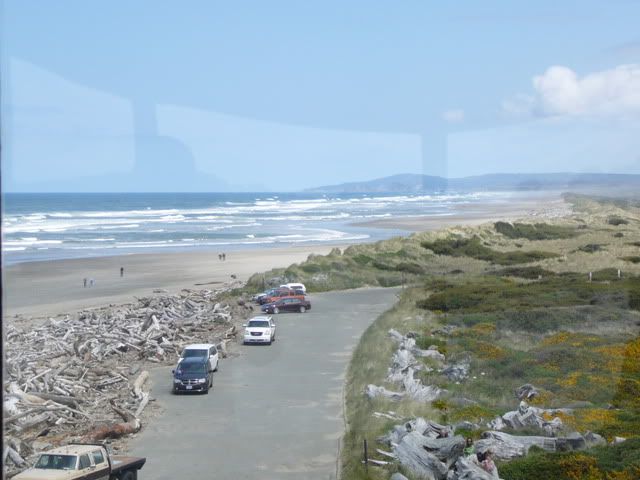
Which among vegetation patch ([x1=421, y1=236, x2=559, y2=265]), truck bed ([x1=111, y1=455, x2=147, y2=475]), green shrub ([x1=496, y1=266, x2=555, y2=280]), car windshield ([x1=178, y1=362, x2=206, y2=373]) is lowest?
vegetation patch ([x1=421, y1=236, x2=559, y2=265])

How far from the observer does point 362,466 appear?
15.2 meters

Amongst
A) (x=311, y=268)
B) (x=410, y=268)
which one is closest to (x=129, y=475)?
(x=311, y=268)

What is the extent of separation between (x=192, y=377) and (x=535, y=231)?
6476 cm

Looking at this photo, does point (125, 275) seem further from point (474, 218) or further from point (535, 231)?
point (474, 218)

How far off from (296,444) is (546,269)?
36608mm

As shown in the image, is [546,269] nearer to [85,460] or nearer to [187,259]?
[187,259]

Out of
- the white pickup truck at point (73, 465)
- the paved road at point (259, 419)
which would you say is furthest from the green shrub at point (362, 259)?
the white pickup truck at point (73, 465)

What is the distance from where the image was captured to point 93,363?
2662cm

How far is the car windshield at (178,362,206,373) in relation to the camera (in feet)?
76.3

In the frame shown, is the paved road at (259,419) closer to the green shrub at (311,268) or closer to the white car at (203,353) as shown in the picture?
the white car at (203,353)

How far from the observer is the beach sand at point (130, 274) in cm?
4824

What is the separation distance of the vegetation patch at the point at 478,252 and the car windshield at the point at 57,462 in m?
50.3

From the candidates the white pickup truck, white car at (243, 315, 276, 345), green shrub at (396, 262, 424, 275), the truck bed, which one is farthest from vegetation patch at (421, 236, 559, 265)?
the white pickup truck

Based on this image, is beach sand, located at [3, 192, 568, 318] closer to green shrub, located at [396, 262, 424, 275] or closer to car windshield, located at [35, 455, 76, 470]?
green shrub, located at [396, 262, 424, 275]
